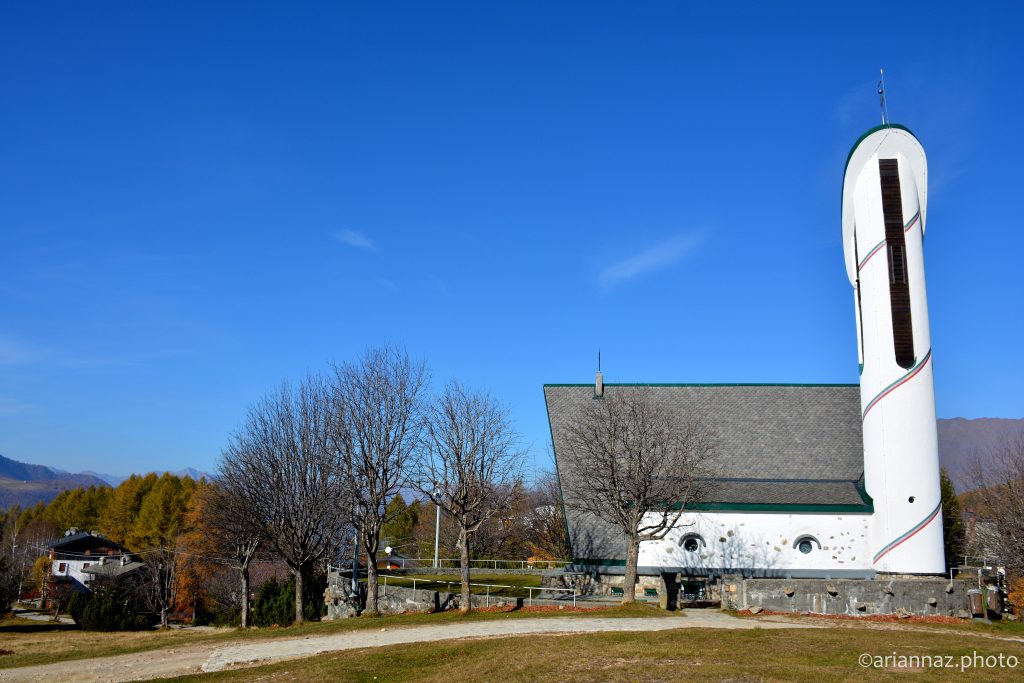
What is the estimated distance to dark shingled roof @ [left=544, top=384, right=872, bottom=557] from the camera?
30.4m

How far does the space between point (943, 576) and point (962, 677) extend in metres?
15.3

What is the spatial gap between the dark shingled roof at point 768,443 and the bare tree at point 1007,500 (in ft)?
24.3

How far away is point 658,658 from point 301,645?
A: 9.54 metres

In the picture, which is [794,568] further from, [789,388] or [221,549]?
[221,549]

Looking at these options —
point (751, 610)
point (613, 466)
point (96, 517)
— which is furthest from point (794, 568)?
point (96, 517)

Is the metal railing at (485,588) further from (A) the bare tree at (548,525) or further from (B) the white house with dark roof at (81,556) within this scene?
(B) the white house with dark roof at (81,556)

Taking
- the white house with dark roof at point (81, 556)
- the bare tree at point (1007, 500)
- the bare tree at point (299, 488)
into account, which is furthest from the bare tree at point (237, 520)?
the white house with dark roof at point (81, 556)

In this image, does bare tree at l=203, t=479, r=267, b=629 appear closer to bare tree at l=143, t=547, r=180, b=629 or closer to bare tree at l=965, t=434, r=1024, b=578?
bare tree at l=143, t=547, r=180, b=629

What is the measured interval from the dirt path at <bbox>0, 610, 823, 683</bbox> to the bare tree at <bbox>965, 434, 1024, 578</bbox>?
19.0m

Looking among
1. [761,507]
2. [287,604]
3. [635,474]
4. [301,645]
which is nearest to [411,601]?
[301,645]

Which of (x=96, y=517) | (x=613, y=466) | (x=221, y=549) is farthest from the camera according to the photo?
(x=96, y=517)

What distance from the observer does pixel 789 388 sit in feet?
123

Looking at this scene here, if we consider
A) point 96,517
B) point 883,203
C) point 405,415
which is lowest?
point 96,517

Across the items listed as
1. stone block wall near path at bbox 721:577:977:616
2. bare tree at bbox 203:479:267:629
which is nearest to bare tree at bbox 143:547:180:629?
bare tree at bbox 203:479:267:629
